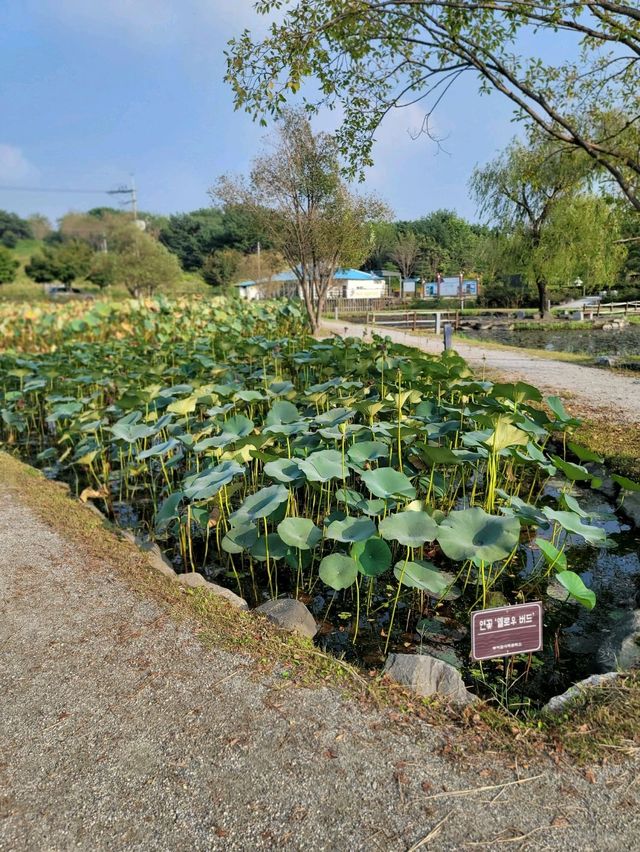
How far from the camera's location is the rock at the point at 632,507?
3461 millimetres

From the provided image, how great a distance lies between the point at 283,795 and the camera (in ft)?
4.73

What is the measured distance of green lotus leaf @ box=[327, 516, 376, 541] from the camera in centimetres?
220

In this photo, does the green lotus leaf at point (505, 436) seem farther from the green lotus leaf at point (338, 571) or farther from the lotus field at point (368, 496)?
the green lotus leaf at point (338, 571)

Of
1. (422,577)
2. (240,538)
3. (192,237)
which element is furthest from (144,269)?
(192,237)

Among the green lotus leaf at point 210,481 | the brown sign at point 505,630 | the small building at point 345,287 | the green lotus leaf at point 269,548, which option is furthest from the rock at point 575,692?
the small building at point 345,287

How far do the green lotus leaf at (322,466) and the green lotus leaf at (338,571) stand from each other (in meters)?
0.40

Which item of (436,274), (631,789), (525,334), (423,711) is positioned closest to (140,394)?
(423,711)

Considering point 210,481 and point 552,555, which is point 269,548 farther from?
point 552,555

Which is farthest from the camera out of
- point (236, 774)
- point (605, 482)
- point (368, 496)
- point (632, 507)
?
point (605, 482)

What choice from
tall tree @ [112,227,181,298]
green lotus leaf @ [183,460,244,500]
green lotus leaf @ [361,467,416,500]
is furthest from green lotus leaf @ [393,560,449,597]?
tall tree @ [112,227,181,298]

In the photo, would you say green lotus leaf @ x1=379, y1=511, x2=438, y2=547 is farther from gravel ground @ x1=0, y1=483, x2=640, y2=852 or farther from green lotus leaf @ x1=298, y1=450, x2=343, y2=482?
gravel ground @ x1=0, y1=483, x2=640, y2=852

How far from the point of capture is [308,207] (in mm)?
13258

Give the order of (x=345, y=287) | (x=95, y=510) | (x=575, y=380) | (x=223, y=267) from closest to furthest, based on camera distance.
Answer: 1. (x=95, y=510)
2. (x=575, y=380)
3. (x=345, y=287)
4. (x=223, y=267)

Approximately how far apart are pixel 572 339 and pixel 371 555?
15507mm
